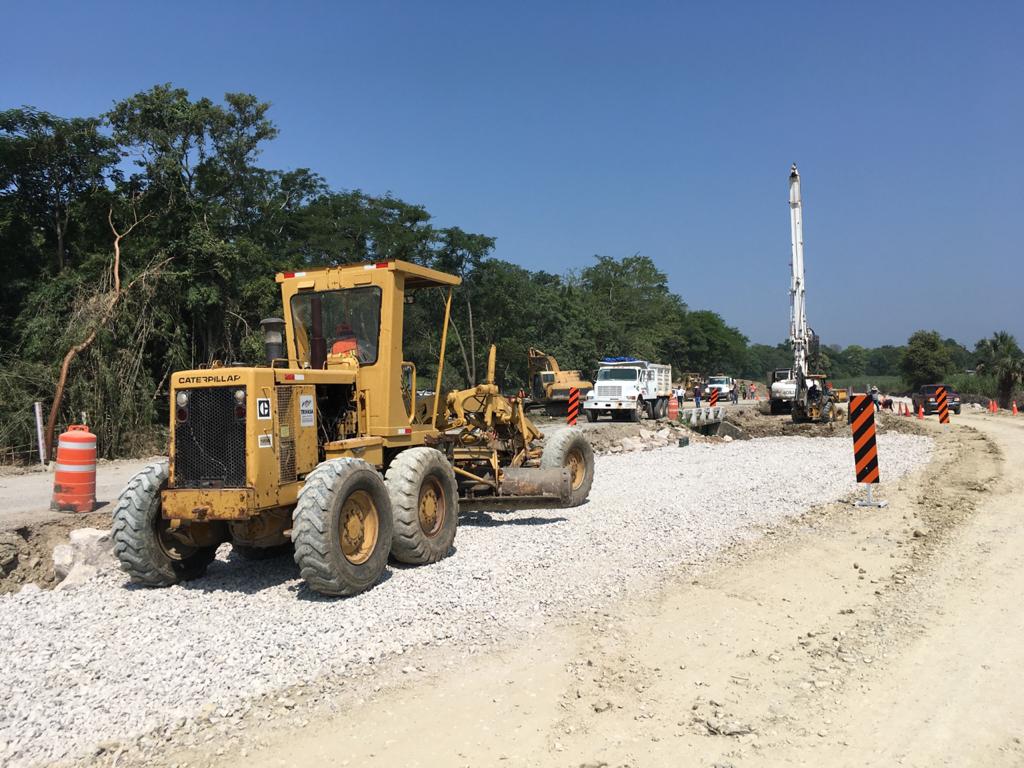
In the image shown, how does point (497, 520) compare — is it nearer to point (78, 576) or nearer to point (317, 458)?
point (317, 458)

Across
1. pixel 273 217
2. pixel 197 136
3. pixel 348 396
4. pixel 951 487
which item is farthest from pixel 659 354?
pixel 348 396

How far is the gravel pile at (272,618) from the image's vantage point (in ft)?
14.2

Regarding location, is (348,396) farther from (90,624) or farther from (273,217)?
(273,217)

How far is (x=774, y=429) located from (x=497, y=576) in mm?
20975

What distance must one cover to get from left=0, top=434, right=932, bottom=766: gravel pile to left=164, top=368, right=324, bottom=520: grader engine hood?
845mm

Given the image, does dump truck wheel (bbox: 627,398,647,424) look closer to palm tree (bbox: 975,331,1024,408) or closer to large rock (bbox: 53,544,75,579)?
large rock (bbox: 53,544,75,579)

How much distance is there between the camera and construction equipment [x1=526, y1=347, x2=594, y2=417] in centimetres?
3300

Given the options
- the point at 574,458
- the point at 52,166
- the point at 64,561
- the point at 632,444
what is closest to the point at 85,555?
the point at 64,561

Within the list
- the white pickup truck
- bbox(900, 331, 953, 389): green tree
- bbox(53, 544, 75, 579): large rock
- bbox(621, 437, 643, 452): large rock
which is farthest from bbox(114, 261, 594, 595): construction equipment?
bbox(900, 331, 953, 389): green tree

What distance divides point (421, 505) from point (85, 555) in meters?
3.19

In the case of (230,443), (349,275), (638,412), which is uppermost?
(349,275)

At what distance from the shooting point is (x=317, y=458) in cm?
696

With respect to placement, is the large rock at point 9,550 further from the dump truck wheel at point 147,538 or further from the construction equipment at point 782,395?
the construction equipment at point 782,395

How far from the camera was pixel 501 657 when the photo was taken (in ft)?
16.7
